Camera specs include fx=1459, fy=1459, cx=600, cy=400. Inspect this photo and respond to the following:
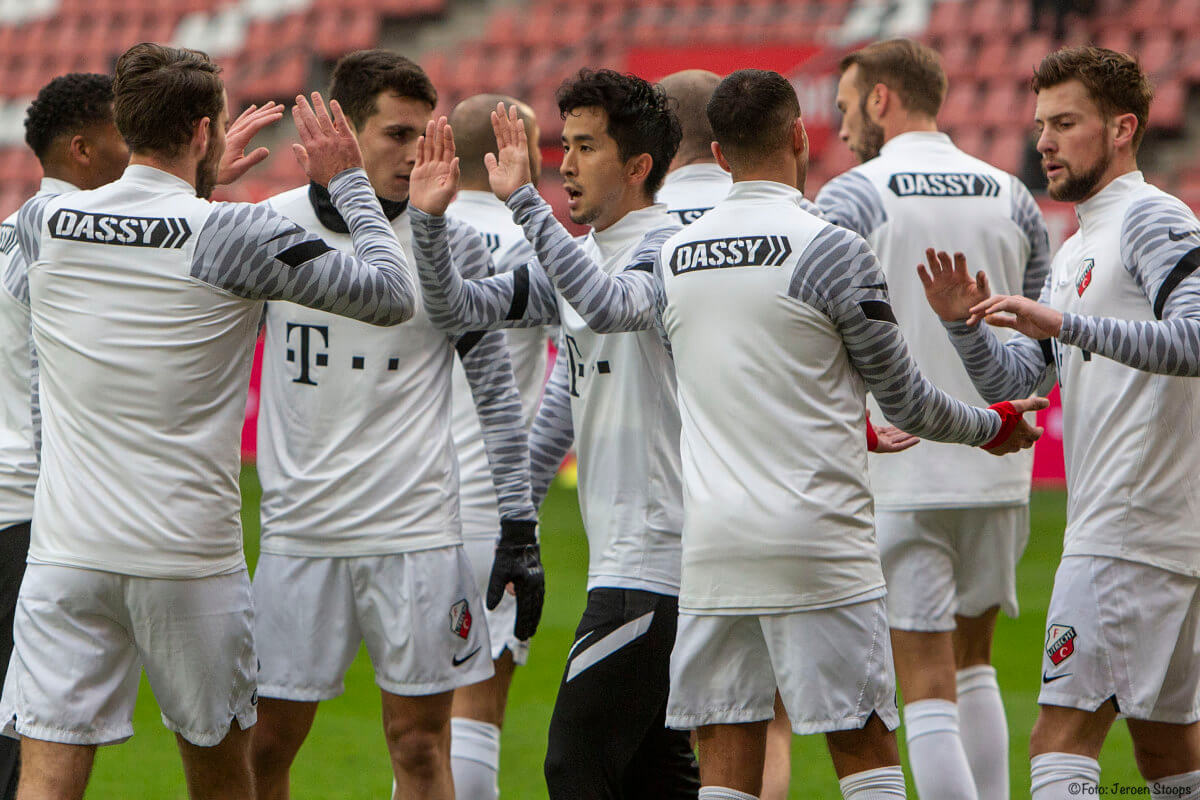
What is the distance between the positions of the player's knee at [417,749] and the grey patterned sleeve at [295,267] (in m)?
1.15

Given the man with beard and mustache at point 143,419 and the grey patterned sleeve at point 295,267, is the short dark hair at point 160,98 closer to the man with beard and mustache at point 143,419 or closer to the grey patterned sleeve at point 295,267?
the man with beard and mustache at point 143,419

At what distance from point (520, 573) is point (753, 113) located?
1.39 m

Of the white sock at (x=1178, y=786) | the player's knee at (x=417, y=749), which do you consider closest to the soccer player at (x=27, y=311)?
the player's knee at (x=417, y=749)

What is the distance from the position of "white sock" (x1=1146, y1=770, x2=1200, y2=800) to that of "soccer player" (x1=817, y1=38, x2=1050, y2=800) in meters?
0.90

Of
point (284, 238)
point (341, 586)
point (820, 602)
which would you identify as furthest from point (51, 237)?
point (820, 602)

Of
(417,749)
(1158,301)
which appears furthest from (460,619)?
(1158,301)

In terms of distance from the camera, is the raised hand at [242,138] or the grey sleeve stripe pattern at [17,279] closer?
the raised hand at [242,138]

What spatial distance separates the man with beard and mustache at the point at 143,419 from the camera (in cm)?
317

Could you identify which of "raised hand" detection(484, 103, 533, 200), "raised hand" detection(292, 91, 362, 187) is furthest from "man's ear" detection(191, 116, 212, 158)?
"raised hand" detection(484, 103, 533, 200)

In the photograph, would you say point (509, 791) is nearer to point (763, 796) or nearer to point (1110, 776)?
point (763, 796)

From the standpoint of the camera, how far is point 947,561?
466cm

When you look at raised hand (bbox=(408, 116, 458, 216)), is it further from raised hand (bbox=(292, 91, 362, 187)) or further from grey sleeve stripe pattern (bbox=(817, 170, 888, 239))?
grey sleeve stripe pattern (bbox=(817, 170, 888, 239))

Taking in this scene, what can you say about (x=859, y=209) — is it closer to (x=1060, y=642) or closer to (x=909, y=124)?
(x=909, y=124)

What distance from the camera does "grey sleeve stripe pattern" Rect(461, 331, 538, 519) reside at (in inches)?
157
